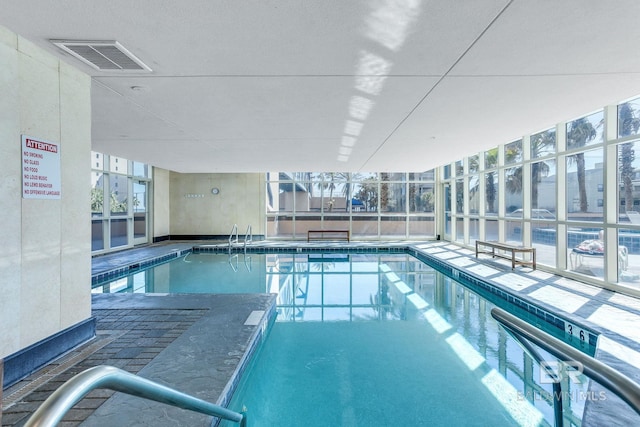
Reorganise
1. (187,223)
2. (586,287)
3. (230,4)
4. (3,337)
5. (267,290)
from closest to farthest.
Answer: (230,4) < (3,337) < (586,287) < (267,290) < (187,223)

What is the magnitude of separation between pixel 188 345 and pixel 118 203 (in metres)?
7.39

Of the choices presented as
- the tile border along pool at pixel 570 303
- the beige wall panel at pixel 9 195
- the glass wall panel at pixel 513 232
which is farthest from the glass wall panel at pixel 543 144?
the beige wall panel at pixel 9 195

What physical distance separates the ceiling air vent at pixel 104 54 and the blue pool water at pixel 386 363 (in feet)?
9.05

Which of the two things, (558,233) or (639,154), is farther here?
(558,233)

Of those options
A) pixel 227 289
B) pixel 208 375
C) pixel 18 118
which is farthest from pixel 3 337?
pixel 227 289

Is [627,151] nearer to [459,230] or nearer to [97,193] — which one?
[459,230]

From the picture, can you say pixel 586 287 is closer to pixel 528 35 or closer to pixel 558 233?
pixel 558 233

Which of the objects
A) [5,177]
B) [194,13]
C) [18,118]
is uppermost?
[194,13]

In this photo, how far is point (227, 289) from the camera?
5352 mm

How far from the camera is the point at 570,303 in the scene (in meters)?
3.86

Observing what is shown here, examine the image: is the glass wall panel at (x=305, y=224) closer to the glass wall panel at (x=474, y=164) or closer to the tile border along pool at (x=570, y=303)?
the tile border along pool at (x=570, y=303)

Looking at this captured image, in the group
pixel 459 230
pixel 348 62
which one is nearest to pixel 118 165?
pixel 348 62

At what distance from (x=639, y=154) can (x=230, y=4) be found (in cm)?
538

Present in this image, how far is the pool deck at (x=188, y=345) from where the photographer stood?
187 centimetres
